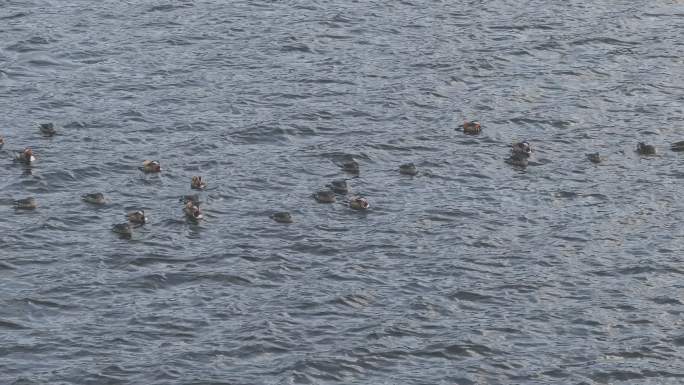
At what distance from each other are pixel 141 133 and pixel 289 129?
5.43 metres

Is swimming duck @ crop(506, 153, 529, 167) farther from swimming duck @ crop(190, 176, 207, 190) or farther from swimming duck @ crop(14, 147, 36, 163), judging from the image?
swimming duck @ crop(14, 147, 36, 163)

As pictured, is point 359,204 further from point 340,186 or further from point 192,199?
point 192,199

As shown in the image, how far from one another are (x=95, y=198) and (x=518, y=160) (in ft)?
48.5

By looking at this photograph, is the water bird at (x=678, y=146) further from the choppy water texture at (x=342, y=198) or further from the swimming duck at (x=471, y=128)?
the swimming duck at (x=471, y=128)

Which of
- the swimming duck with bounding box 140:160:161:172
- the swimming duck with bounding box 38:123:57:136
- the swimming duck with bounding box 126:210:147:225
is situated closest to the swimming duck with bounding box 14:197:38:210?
the swimming duck with bounding box 126:210:147:225

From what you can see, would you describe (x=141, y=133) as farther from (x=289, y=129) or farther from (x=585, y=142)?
(x=585, y=142)

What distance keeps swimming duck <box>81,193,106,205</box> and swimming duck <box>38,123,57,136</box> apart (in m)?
5.69

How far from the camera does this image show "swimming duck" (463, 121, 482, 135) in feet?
173

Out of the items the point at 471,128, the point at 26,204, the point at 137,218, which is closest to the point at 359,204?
the point at 137,218

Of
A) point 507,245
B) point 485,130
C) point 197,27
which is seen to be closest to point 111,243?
point 507,245

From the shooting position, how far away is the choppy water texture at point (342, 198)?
38.3 m

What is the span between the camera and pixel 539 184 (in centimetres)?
4894

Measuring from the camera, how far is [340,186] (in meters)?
47.5

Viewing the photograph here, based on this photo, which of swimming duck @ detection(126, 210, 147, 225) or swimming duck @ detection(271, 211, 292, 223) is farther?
swimming duck @ detection(271, 211, 292, 223)
